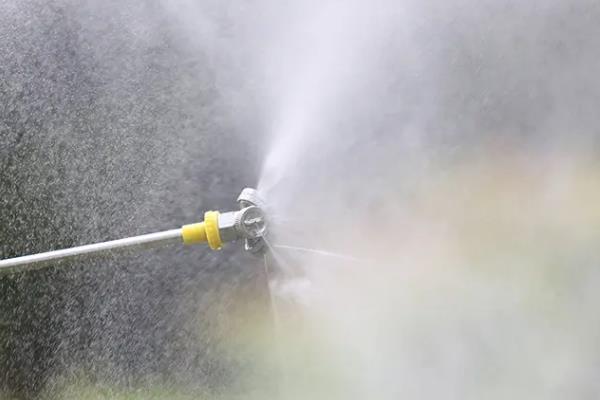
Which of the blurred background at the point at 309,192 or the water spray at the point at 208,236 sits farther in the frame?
the blurred background at the point at 309,192

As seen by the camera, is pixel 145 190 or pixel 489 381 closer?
pixel 489 381

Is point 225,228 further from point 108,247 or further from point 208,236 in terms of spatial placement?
point 108,247

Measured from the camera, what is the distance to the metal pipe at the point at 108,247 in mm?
839

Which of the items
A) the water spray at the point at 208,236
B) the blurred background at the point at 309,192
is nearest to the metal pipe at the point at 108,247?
the water spray at the point at 208,236

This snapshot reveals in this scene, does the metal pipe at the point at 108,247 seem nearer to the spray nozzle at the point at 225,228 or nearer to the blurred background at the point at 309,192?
the spray nozzle at the point at 225,228

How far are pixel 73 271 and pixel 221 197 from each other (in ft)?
1.08

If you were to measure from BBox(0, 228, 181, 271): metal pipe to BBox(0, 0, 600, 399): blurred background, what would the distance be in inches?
6.0

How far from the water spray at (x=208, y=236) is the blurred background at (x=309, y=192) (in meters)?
0.06

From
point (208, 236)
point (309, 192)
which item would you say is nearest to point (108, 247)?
point (208, 236)

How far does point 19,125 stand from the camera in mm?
1219

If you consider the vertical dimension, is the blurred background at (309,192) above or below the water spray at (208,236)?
above

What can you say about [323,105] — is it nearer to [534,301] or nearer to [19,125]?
[534,301]

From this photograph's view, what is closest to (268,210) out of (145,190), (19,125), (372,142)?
(372,142)

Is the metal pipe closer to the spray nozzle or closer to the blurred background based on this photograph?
the spray nozzle
